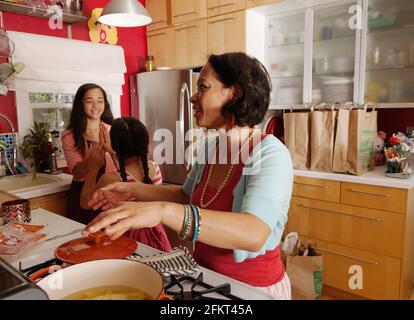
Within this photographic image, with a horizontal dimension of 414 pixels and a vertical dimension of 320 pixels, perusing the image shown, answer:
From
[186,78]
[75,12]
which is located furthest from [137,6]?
[75,12]

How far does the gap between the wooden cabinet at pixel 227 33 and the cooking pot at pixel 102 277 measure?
237 centimetres

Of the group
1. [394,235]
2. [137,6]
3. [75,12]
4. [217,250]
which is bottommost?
[394,235]

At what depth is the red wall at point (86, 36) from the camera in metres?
2.61

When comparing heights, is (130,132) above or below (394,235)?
above

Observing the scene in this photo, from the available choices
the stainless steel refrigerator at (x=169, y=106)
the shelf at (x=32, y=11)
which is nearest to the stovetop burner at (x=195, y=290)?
the stainless steel refrigerator at (x=169, y=106)

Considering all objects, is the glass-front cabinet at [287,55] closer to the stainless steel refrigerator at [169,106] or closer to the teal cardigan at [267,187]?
the stainless steel refrigerator at [169,106]

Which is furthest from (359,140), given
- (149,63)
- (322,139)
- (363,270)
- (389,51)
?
(149,63)

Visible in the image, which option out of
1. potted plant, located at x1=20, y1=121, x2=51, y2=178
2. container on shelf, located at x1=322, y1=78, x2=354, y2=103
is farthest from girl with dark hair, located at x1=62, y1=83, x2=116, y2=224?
container on shelf, located at x1=322, y1=78, x2=354, y2=103

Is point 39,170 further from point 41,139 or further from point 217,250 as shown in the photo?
point 217,250

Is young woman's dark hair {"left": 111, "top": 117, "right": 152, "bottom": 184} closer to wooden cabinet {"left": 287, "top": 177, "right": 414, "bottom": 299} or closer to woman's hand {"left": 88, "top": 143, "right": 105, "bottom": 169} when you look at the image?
woman's hand {"left": 88, "top": 143, "right": 105, "bottom": 169}

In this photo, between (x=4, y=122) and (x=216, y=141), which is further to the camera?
(x=4, y=122)

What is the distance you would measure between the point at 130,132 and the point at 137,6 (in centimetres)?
95

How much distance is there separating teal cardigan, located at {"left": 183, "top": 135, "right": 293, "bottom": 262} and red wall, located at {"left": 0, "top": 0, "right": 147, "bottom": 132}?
7.57ft

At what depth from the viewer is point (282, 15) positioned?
9.16ft
